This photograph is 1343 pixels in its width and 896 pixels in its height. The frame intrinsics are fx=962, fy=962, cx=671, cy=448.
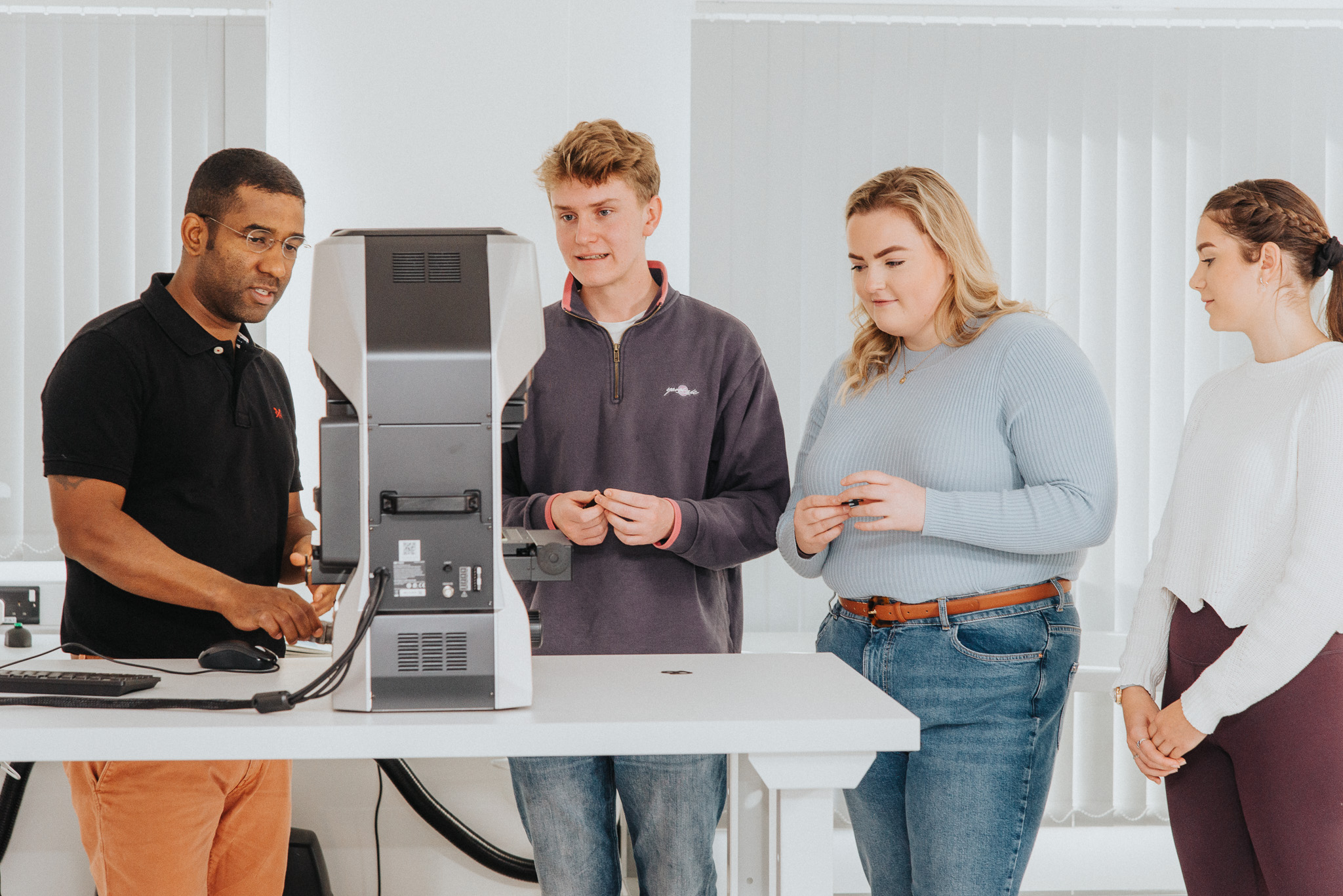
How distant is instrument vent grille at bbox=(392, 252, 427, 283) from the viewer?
3.69 feet

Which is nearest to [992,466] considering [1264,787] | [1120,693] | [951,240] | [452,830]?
[951,240]

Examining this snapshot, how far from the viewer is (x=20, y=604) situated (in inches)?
101

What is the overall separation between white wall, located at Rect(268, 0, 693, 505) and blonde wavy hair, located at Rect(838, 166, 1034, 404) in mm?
1400

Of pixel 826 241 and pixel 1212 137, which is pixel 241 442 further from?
pixel 1212 137

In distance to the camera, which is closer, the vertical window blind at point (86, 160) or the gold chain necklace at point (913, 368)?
the gold chain necklace at point (913, 368)

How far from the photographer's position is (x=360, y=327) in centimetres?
110

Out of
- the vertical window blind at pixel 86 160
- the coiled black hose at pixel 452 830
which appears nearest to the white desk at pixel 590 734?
the coiled black hose at pixel 452 830

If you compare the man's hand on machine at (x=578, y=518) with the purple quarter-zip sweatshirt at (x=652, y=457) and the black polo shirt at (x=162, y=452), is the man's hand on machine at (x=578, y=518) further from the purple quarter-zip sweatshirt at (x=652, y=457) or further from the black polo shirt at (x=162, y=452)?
the black polo shirt at (x=162, y=452)

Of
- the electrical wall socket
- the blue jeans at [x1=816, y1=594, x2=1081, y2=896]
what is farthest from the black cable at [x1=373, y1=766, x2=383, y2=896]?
the blue jeans at [x1=816, y1=594, x2=1081, y2=896]

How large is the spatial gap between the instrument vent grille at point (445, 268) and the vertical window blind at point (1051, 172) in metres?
1.73

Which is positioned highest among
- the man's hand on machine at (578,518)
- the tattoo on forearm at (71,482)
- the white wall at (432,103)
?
the white wall at (432,103)

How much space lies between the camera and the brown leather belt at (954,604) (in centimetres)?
136

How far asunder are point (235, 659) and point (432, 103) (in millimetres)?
1940

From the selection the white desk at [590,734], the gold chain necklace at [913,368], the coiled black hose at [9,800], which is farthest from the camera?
the coiled black hose at [9,800]
